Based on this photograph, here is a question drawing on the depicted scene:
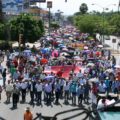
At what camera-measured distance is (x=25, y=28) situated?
53.9 meters

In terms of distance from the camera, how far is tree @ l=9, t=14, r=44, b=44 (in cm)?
5297

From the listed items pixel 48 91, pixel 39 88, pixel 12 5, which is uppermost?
pixel 12 5

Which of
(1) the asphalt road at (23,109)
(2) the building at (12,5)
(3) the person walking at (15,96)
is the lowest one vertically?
(1) the asphalt road at (23,109)

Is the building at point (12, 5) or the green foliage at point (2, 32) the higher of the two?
the building at point (12, 5)

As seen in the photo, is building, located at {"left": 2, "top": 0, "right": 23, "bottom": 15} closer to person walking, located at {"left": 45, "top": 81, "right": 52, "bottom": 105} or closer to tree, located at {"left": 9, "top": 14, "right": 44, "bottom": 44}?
tree, located at {"left": 9, "top": 14, "right": 44, "bottom": 44}

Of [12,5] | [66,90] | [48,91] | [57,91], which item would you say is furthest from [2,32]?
[48,91]

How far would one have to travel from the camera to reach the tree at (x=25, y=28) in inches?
2085

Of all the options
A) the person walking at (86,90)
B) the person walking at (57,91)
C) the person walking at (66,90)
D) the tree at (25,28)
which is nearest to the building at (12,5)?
the tree at (25,28)

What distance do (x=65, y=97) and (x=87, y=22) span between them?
58.0 m

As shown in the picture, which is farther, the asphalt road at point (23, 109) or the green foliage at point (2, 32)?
the green foliage at point (2, 32)

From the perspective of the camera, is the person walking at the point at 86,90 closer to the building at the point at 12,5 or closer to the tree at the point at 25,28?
the tree at the point at 25,28

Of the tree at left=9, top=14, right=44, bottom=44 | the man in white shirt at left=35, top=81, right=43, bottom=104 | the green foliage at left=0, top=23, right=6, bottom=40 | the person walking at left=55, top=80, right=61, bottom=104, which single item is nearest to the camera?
the man in white shirt at left=35, top=81, right=43, bottom=104

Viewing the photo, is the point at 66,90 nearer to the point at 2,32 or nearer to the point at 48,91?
the point at 48,91

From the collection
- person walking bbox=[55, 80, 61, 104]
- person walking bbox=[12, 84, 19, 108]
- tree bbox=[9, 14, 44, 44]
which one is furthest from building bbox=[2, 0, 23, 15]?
person walking bbox=[12, 84, 19, 108]
